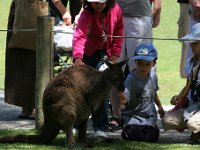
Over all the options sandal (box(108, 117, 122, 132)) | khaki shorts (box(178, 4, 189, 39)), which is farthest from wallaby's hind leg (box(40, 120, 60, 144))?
khaki shorts (box(178, 4, 189, 39))

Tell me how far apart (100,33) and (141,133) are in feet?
3.31

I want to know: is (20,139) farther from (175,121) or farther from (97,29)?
(175,121)

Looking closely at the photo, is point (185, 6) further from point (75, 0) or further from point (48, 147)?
point (48, 147)

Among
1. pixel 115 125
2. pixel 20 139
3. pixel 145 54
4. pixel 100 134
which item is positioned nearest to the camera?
pixel 20 139

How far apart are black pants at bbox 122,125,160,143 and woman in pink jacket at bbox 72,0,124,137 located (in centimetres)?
23

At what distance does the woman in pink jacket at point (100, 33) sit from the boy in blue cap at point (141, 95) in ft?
0.74

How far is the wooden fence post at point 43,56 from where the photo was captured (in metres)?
6.52

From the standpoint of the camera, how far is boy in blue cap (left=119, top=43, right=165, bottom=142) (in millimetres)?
6426

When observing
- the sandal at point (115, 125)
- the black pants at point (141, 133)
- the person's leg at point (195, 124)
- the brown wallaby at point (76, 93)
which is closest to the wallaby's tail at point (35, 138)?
the brown wallaby at point (76, 93)

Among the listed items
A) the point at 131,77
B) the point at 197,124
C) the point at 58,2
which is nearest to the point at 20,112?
the point at 58,2

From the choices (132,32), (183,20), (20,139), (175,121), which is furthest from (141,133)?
(183,20)

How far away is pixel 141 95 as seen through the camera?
21.5ft

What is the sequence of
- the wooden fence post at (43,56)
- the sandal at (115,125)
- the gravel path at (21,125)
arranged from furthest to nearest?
the sandal at (115,125), the gravel path at (21,125), the wooden fence post at (43,56)

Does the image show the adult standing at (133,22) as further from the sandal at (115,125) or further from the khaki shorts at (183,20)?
the khaki shorts at (183,20)
